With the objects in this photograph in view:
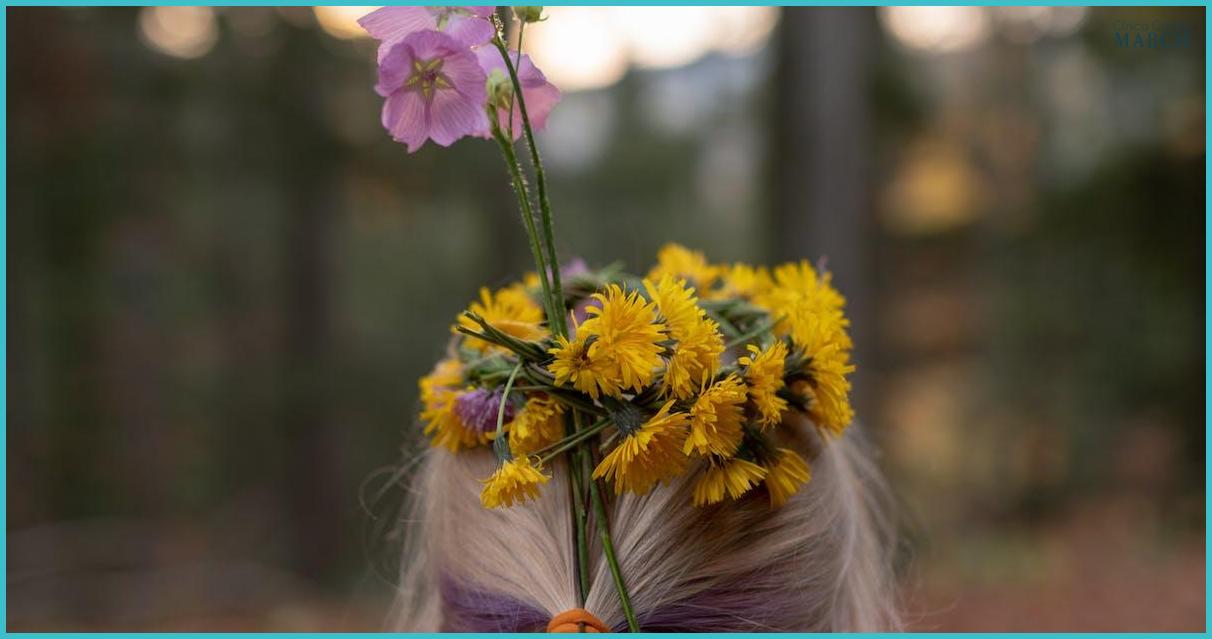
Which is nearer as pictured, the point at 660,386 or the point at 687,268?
the point at 660,386

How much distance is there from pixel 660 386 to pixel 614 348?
0.30 feet

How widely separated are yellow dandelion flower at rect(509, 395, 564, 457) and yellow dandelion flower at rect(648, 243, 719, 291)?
1.00 ft

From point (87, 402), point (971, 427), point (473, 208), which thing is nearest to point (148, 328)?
point (87, 402)

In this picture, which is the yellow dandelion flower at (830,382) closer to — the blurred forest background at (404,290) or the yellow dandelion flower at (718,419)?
the yellow dandelion flower at (718,419)

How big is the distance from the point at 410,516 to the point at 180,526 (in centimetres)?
924

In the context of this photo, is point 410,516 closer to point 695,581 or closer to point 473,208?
point 695,581

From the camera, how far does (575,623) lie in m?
0.92

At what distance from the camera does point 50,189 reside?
7.25 m

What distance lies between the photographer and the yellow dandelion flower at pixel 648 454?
2.84ft

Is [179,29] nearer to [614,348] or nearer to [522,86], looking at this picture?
[522,86]

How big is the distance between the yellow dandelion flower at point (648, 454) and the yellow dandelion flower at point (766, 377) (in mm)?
89

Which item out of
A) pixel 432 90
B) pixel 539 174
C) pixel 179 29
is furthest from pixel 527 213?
pixel 179 29

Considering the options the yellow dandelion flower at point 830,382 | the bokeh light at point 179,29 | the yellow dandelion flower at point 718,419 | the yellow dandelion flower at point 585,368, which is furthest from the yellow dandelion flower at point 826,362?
the bokeh light at point 179,29

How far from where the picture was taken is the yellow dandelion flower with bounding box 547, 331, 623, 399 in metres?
0.87
